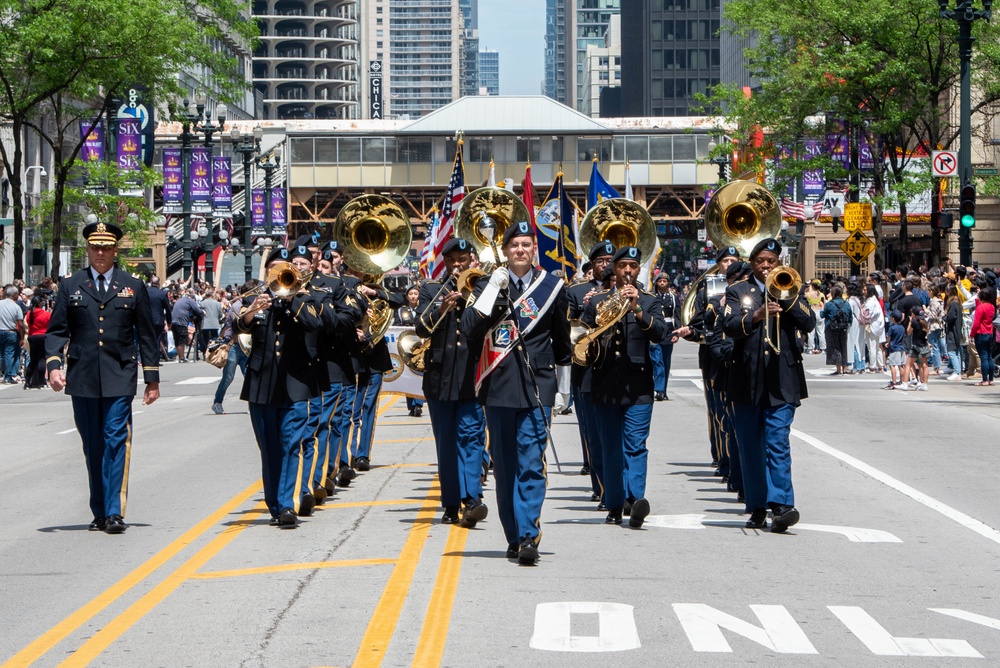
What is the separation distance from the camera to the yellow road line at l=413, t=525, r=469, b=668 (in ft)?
23.0

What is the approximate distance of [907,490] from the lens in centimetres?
1352

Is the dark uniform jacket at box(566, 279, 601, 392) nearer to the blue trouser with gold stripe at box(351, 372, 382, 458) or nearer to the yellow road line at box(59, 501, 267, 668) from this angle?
the yellow road line at box(59, 501, 267, 668)

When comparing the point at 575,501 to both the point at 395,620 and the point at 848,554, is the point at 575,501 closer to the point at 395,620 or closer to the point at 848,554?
the point at 848,554

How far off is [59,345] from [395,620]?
14.7ft

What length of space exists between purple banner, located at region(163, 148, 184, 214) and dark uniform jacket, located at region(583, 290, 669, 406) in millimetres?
35162

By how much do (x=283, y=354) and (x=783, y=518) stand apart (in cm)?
359

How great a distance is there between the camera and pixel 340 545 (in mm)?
10188

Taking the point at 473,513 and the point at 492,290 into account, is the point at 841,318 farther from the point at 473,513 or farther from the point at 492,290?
the point at 492,290

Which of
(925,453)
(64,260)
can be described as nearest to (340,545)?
(925,453)

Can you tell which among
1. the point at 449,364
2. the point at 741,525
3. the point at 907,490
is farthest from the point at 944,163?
the point at 449,364

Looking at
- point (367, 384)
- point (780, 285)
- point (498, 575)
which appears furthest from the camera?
point (367, 384)

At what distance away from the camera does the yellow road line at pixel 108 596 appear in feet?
23.8

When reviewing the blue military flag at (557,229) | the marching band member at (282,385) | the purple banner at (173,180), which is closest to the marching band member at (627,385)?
the marching band member at (282,385)

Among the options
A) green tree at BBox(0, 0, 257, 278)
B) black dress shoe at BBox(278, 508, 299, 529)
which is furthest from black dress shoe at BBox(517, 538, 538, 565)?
green tree at BBox(0, 0, 257, 278)
